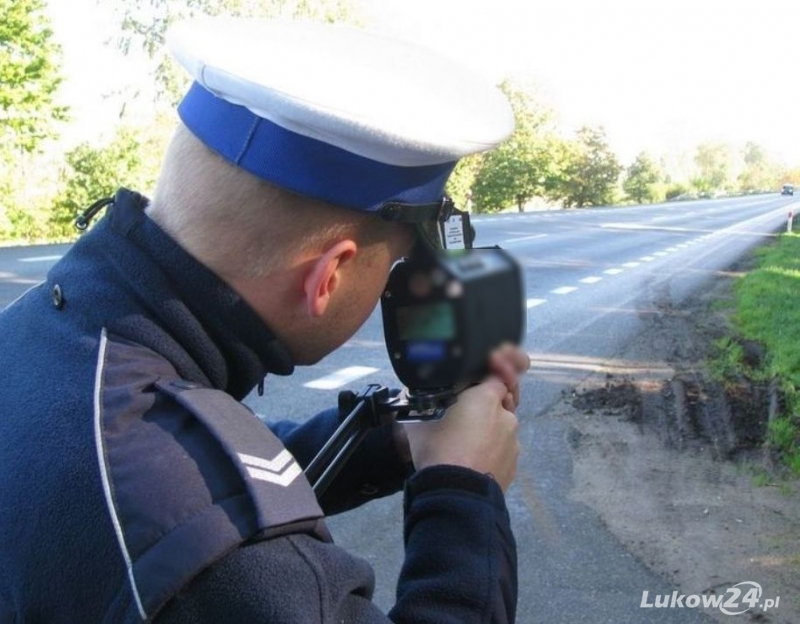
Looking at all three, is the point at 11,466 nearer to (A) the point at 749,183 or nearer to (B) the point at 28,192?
(A) the point at 749,183

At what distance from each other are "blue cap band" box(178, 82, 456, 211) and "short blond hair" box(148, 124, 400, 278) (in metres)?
0.02

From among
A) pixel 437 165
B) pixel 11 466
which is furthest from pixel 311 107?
pixel 11 466

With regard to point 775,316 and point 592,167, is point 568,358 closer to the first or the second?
point 775,316

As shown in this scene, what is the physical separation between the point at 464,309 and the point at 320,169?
46 cm

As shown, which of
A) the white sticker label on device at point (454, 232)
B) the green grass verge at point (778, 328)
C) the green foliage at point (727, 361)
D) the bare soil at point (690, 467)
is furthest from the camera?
the green foliage at point (727, 361)

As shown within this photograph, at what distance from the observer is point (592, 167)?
0.91 metres

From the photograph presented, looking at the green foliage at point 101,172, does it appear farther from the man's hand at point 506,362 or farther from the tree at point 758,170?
the man's hand at point 506,362

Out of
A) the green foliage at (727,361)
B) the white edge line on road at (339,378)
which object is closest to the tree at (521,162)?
the white edge line on road at (339,378)

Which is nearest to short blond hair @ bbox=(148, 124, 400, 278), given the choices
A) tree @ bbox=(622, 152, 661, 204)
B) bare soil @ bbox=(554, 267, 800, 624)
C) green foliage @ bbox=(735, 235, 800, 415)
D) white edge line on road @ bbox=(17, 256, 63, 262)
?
tree @ bbox=(622, 152, 661, 204)

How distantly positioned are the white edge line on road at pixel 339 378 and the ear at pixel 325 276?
5374mm

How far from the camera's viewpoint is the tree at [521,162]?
90 centimetres

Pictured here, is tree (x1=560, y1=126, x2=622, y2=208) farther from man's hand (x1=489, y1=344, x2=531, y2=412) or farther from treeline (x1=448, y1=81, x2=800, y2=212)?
man's hand (x1=489, y1=344, x2=531, y2=412)

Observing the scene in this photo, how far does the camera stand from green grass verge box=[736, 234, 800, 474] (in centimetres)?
497

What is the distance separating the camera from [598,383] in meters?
6.15
